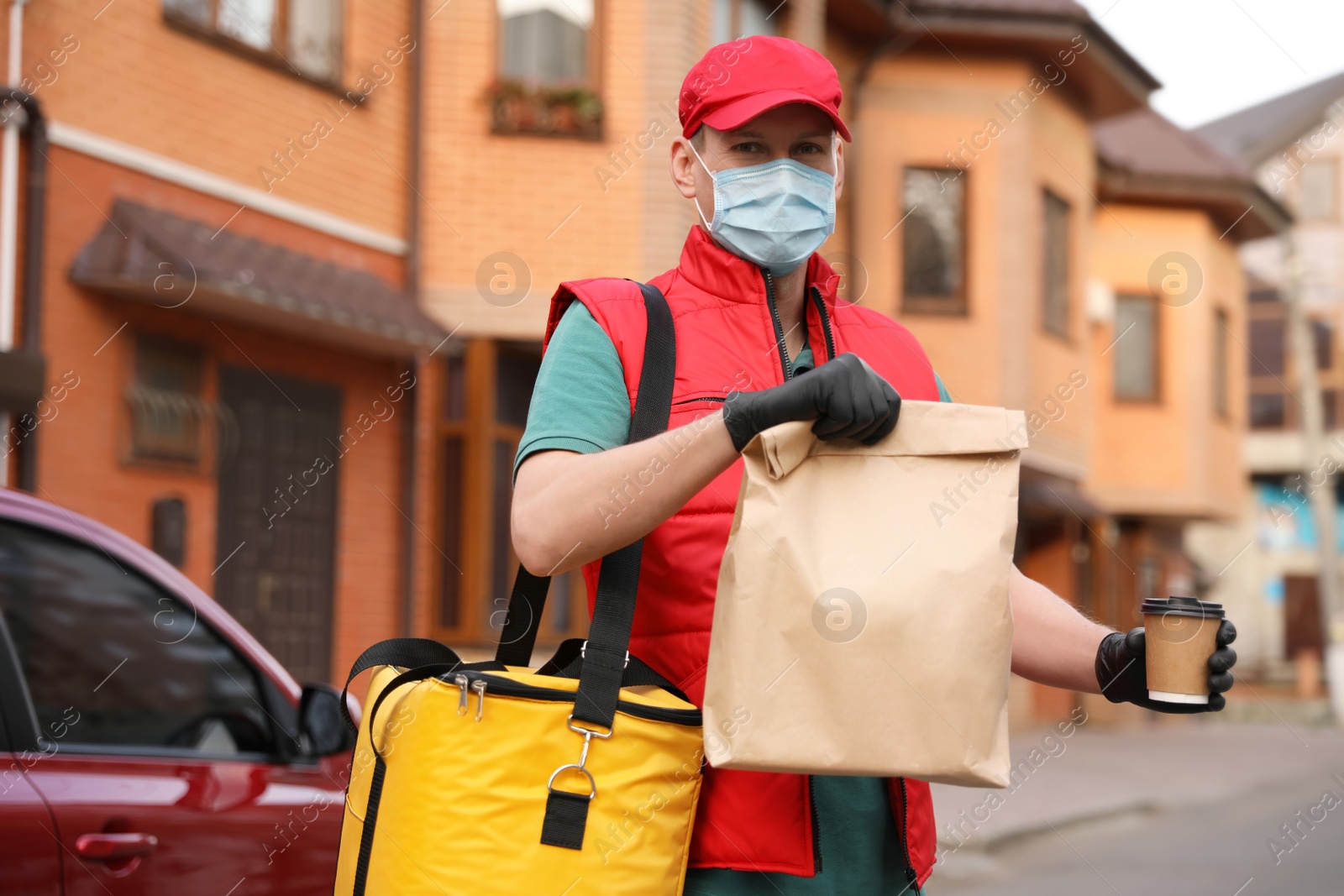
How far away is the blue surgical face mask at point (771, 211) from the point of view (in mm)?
2320

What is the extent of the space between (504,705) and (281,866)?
1.61 meters

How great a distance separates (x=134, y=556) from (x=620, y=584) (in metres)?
1.65

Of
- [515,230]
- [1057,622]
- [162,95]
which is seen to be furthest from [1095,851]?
[1057,622]

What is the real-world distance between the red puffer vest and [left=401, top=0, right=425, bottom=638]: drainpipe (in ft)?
32.5

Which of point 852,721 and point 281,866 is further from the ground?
point 852,721

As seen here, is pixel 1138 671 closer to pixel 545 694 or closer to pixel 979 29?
pixel 545 694

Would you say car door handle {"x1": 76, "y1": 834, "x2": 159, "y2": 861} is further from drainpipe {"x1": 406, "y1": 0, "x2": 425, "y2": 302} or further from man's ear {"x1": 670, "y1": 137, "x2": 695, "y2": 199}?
drainpipe {"x1": 406, "y1": 0, "x2": 425, "y2": 302}

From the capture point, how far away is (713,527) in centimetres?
210

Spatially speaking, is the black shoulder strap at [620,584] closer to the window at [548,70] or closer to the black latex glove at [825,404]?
the black latex glove at [825,404]

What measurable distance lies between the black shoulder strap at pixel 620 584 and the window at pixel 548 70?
34.7 feet

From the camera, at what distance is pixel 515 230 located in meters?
12.3

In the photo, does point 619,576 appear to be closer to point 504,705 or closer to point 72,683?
point 504,705

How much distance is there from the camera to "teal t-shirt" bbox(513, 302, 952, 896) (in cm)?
206

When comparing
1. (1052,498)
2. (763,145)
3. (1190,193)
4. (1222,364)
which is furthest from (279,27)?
(1222,364)
